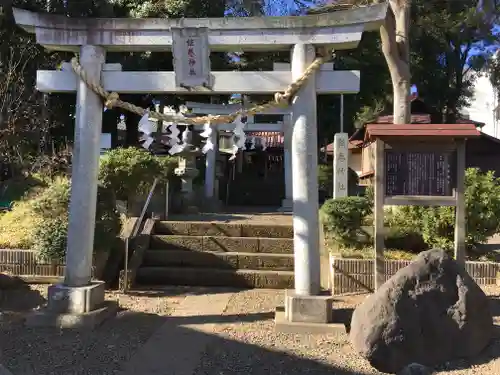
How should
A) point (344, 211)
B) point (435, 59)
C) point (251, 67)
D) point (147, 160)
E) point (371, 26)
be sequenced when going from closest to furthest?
point (371, 26)
point (344, 211)
point (147, 160)
point (251, 67)
point (435, 59)

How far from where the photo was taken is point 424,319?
4.86 metres

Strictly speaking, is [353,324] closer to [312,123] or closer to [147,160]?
[312,123]

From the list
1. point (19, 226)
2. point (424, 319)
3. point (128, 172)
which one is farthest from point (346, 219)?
point (19, 226)

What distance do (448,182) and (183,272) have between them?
4.21m

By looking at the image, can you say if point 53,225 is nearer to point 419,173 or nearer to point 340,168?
point 419,173

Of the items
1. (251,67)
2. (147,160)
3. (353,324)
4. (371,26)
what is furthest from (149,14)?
(353,324)

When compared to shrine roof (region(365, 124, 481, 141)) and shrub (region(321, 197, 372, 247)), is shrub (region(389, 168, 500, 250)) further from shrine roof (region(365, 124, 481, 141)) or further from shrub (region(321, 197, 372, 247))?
shrine roof (region(365, 124, 481, 141))

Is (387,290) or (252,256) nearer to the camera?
(387,290)

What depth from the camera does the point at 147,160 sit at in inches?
363

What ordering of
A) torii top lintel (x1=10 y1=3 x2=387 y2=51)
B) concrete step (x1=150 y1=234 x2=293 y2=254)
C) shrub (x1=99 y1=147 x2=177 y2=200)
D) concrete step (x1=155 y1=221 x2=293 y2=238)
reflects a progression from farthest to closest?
1. concrete step (x1=155 y1=221 x2=293 y2=238)
2. shrub (x1=99 y1=147 x2=177 y2=200)
3. concrete step (x1=150 y1=234 x2=293 y2=254)
4. torii top lintel (x1=10 y1=3 x2=387 y2=51)

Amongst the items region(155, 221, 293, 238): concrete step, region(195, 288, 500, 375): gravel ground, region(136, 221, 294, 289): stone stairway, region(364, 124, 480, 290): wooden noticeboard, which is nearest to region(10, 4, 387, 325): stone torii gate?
region(195, 288, 500, 375): gravel ground

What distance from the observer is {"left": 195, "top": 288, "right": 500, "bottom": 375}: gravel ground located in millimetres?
4539

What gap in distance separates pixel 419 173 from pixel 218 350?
317 cm

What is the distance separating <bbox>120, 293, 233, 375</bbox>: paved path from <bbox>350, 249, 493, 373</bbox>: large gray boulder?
160 centimetres
